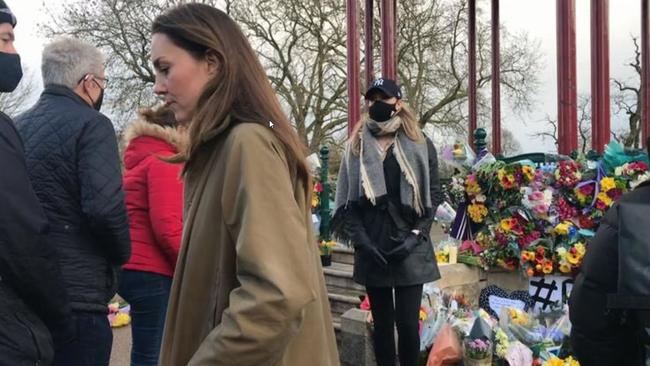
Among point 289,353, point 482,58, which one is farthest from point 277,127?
point 482,58

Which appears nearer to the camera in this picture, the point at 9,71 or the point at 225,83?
the point at 225,83

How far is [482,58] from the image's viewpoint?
68.7ft

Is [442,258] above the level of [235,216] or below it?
below

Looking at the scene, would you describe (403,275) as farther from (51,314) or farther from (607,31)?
(607,31)

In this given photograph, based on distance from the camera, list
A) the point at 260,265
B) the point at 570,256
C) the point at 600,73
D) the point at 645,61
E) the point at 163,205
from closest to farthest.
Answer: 1. the point at 260,265
2. the point at 163,205
3. the point at 570,256
4. the point at 600,73
5. the point at 645,61

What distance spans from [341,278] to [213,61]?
530 centimetres

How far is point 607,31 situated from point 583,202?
146 inches

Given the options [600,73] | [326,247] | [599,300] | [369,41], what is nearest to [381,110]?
[599,300]

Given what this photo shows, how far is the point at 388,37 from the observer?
935 centimetres

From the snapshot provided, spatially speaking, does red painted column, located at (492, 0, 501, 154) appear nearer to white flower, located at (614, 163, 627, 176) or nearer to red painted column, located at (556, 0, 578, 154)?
red painted column, located at (556, 0, 578, 154)

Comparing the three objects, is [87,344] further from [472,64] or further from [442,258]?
[472,64]

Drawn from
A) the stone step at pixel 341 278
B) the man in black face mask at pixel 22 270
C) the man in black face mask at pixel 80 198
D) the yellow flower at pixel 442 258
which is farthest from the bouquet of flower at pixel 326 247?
the man in black face mask at pixel 22 270

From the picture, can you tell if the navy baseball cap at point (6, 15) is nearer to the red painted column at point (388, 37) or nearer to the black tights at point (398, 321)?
the black tights at point (398, 321)

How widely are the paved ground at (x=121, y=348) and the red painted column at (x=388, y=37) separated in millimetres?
5255
